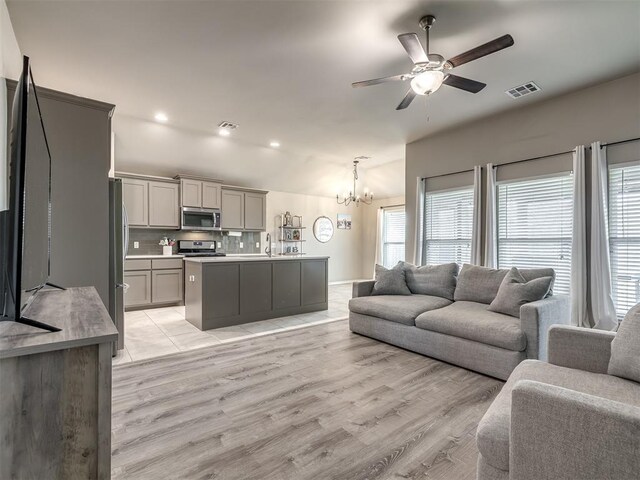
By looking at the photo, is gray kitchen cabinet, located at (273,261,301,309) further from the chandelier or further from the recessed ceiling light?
the chandelier

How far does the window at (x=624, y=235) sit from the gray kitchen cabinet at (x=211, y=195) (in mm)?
6078

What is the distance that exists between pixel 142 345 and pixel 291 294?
215 centimetres

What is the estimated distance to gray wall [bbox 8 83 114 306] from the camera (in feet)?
8.56

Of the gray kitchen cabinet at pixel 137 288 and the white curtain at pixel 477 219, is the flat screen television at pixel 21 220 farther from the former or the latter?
the white curtain at pixel 477 219

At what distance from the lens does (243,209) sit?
691 centimetres

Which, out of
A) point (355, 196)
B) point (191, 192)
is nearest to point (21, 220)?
point (191, 192)

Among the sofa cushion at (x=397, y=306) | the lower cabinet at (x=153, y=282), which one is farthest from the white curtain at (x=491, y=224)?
the lower cabinet at (x=153, y=282)

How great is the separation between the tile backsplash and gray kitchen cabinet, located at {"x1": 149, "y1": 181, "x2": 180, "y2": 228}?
1.20 feet

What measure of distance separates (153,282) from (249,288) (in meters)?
2.13

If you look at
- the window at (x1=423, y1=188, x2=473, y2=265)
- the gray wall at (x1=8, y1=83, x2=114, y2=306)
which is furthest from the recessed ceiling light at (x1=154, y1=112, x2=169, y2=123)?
the window at (x1=423, y1=188, x2=473, y2=265)

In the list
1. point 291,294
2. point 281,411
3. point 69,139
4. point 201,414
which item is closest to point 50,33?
point 69,139

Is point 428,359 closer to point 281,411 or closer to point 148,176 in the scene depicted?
point 281,411

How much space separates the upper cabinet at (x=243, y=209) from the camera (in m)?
6.67

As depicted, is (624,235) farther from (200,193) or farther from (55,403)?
(200,193)
